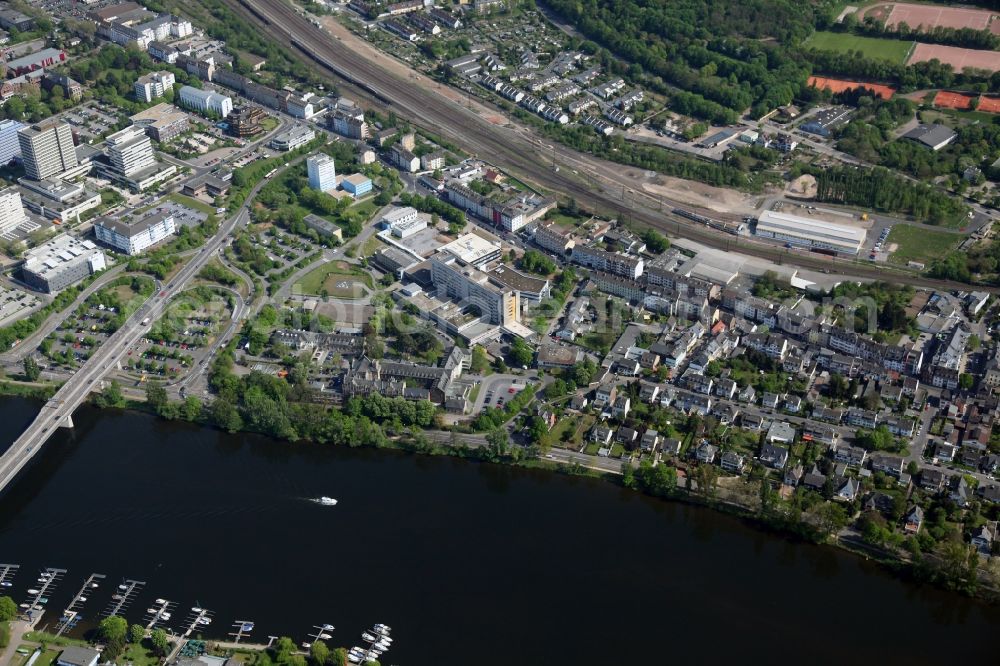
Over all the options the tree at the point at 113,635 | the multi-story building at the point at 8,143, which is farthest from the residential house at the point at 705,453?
the multi-story building at the point at 8,143

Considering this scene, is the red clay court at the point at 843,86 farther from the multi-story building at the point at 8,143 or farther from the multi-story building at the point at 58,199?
the multi-story building at the point at 8,143

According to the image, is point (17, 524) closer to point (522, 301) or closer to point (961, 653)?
point (522, 301)

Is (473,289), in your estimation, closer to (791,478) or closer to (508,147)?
(791,478)

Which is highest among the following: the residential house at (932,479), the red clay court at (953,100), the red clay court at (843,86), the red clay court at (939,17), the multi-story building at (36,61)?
the red clay court at (939,17)

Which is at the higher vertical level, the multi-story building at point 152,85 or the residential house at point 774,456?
the multi-story building at point 152,85

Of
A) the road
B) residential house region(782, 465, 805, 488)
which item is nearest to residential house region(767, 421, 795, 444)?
residential house region(782, 465, 805, 488)
